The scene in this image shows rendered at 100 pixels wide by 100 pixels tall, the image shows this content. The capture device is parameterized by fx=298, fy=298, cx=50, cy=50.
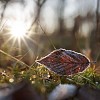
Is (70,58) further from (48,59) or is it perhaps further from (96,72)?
(96,72)

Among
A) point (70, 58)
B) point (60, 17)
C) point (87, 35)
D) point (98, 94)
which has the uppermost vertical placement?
point (60, 17)

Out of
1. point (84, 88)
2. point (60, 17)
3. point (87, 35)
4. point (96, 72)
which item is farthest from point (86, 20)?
point (84, 88)

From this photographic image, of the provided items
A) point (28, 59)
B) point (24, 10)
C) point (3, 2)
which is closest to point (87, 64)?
point (28, 59)

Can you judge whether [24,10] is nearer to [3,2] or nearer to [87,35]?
[3,2]

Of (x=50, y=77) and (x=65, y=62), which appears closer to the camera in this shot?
(x=65, y=62)

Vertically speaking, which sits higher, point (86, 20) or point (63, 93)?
point (86, 20)

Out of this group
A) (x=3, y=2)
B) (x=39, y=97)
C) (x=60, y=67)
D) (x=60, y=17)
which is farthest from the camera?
(x=60, y=17)

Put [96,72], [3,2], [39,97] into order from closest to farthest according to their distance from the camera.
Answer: [39,97] < [96,72] < [3,2]

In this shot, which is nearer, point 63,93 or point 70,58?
point 63,93
